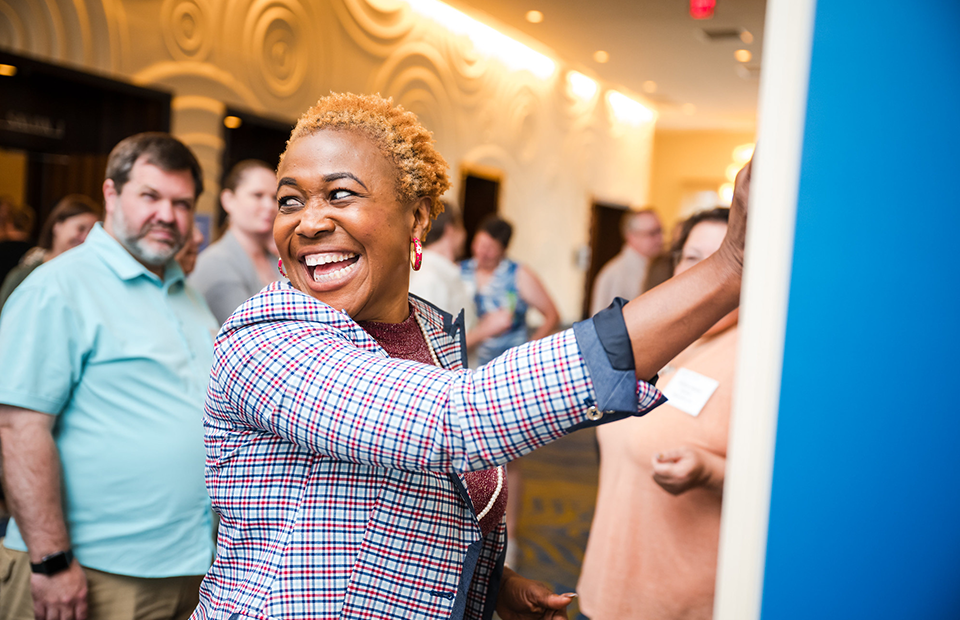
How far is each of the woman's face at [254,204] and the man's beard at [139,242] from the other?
1006mm

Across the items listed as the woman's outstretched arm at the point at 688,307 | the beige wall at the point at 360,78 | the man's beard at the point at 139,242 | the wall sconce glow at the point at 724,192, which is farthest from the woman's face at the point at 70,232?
the wall sconce glow at the point at 724,192

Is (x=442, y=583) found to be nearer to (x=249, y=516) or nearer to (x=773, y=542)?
(x=249, y=516)

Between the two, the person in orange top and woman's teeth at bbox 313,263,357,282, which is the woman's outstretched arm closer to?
woman's teeth at bbox 313,263,357,282

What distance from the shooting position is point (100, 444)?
1.80 meters

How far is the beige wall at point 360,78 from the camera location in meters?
5.17

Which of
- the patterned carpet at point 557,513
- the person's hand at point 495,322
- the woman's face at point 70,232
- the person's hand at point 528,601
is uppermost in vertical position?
the woman's face at point 70,232

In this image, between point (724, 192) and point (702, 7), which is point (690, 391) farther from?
point (724, 192)

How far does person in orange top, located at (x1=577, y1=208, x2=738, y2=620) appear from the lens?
5.45 ft

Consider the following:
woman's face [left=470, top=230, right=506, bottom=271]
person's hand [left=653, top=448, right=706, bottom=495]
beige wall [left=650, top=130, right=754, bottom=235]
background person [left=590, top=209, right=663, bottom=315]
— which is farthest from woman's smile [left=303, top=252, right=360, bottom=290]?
beige wall [left=650, top=130, right=754, bottom=235]

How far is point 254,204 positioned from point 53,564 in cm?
173

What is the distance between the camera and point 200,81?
19.4 feet

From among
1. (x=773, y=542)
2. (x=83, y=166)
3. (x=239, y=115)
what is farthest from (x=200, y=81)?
(x=773, y=542)

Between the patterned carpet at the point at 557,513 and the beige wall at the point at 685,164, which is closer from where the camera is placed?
the patterned carpet at the point at 557,513

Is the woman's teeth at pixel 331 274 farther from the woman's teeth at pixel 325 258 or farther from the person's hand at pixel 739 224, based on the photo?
the person's hand at pixel 739 224
